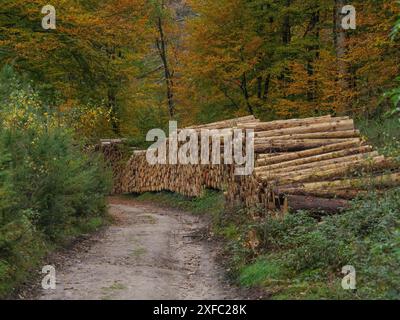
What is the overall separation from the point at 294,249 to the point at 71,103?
1253 cm

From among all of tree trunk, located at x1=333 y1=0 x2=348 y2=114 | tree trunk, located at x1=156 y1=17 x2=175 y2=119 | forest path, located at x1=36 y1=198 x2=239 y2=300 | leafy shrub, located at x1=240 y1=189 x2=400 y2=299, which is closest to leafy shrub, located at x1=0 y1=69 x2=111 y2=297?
forest path, located at x1=36 y1=198 x2=239 y2=300

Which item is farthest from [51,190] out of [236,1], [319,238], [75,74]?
[236,1]

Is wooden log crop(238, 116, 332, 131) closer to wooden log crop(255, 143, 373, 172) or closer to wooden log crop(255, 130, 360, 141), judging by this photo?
wooden log crop(255, 130, 360, 141)

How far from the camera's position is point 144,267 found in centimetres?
1030

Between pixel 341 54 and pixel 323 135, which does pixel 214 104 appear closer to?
pixel 341 54

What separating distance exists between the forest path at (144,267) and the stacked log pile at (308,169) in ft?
5.44

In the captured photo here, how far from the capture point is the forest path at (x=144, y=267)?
8.55 metres

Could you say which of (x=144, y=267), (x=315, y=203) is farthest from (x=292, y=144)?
(x=144, y=267)

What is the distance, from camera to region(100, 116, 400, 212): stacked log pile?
1082 centimetres

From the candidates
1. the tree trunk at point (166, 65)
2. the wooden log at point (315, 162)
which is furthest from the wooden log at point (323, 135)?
the tree trunk at point (166, 65)

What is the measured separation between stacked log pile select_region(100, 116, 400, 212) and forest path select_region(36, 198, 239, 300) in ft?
5.44

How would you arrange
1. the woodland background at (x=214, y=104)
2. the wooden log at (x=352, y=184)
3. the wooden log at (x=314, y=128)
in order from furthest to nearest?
1. the wooden log at (x=314, y=128)
2. the wooden log at (x=352, y=184)
3. the woodland background at (x=214, y=104)

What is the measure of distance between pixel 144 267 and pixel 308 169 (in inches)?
157

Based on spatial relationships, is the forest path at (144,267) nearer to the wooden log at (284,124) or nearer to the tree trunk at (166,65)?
the wooden log at (284,124)
